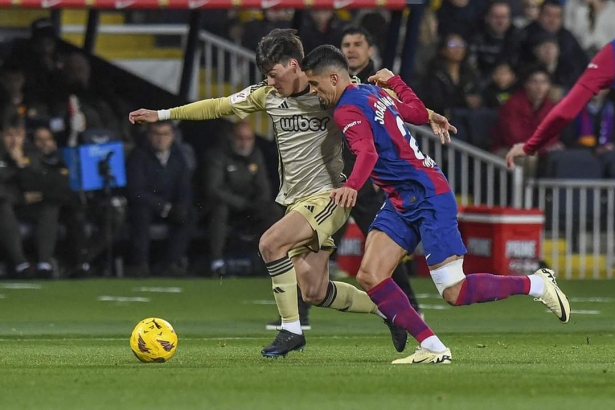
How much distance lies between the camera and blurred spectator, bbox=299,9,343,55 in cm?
2003

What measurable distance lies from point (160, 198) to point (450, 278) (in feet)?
32.6

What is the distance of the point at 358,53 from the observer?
42.6ft

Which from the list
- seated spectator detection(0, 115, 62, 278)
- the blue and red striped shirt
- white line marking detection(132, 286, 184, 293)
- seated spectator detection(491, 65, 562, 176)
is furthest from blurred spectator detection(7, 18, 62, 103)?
the blue and red striped shirt

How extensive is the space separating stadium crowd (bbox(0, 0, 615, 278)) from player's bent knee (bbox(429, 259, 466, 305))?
9.34m

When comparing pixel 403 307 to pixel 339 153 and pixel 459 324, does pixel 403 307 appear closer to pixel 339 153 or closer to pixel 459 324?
pixel 339 153

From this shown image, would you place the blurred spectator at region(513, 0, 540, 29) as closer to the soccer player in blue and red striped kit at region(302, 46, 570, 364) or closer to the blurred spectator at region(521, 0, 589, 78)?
the blurred spectator at region(521, 0, 589, 78)

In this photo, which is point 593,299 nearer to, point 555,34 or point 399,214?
point 555,34

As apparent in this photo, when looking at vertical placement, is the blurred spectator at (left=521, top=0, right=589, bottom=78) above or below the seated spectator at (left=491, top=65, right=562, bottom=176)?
above

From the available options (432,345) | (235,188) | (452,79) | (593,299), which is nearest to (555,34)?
(452,79)

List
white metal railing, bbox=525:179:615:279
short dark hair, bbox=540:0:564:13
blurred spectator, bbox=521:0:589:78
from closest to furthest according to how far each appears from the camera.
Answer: white metal railing, bbox=525:179:615:279
blurred spectator, bbox=521:0:589:78
short dark hair, bbox=540:0:564:13

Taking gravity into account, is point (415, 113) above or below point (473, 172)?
above

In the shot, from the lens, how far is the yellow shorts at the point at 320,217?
10.8m

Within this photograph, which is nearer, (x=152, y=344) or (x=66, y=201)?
(x=152, y=344)

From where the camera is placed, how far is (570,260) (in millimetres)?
20250
